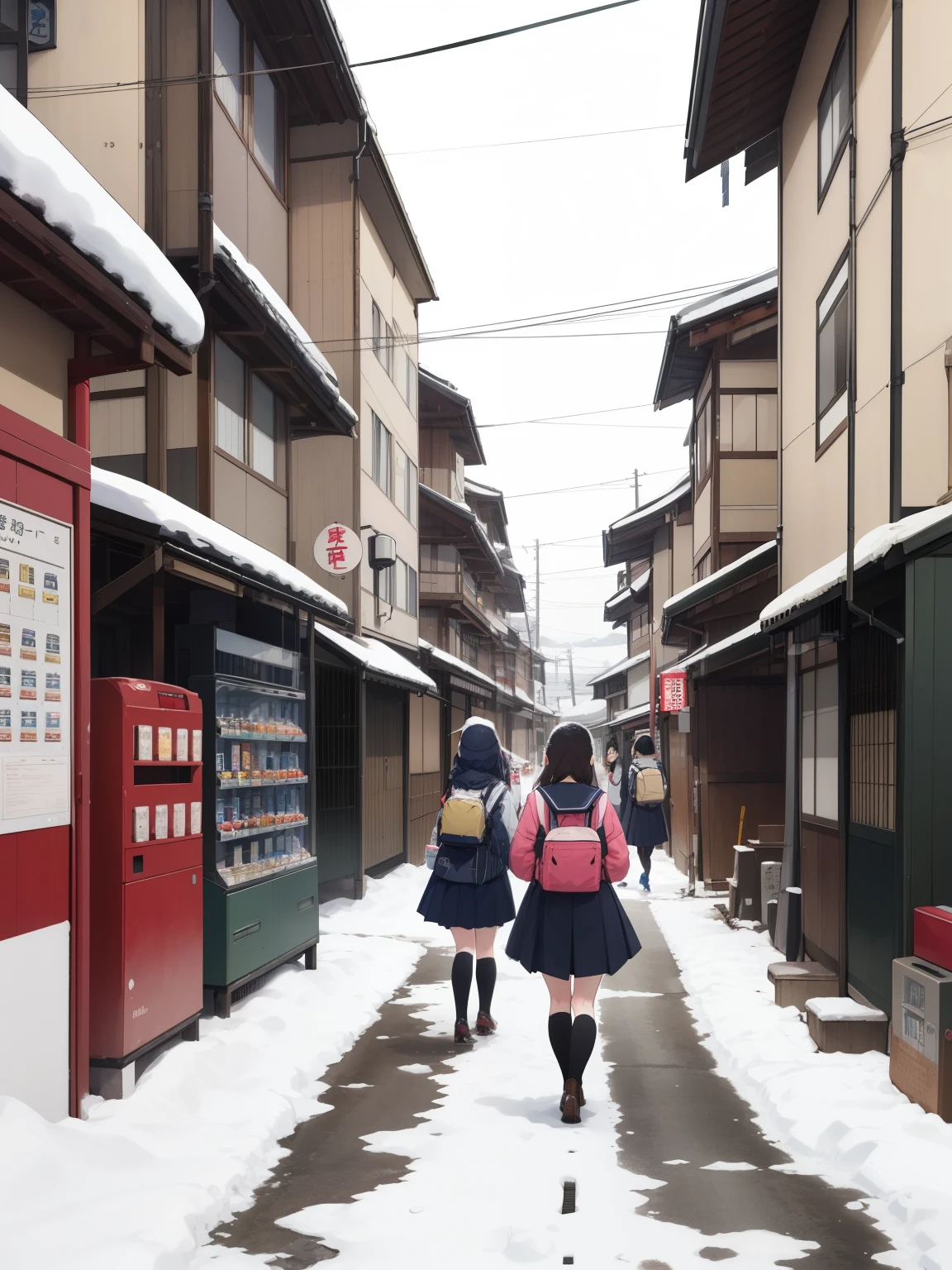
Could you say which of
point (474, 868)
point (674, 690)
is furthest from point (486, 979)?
point (674, 690)

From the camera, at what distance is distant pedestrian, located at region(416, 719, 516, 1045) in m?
7.83

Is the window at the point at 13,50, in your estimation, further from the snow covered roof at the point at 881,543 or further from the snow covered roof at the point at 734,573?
the snow covered roof at the point at 734,573

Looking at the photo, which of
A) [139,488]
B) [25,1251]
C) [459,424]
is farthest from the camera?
[459,424]

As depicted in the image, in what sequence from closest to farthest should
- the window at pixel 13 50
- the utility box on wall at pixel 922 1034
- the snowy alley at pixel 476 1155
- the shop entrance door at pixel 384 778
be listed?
1. the snowy alley at pixel 476 1155
2. the utility box on wall at pixel 922 1034
3. the window at pixel 13 50
4. the shop entrance door at pixel 384 778

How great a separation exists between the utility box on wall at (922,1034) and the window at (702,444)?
13003mm

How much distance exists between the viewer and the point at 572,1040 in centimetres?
608

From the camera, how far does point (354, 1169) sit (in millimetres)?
5363

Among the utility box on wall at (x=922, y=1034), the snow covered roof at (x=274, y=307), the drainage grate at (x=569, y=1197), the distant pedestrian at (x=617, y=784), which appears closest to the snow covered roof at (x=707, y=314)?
the snow covered roof at (x=274, y=307)

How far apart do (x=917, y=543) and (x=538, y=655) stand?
73730 mm

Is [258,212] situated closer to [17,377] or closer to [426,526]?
[17,377]

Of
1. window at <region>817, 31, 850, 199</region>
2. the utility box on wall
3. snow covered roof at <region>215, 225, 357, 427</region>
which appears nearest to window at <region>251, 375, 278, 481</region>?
snow covered roof at <region>215, 225, 357, 427</region>

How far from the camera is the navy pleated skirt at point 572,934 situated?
6.23 m

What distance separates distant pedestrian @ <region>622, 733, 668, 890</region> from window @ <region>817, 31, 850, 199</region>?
8.09 metres

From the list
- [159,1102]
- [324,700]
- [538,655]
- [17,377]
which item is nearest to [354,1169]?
[159,1102]
